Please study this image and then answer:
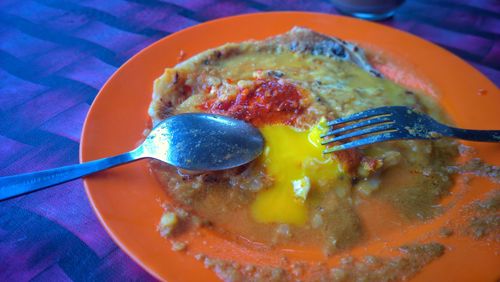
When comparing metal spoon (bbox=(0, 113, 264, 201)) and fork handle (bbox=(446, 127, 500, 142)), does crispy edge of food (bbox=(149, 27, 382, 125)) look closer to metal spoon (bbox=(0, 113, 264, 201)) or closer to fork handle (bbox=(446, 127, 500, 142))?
metal spoon (bbox=(0, 113, 264, 201))

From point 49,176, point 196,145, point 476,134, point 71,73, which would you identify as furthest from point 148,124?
point 476,134

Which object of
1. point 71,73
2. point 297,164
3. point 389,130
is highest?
point 389,130

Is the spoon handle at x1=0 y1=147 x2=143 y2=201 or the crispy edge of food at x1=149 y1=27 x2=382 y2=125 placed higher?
the crispy edge of food at x1=149 y1=27 x2=382 y2=125

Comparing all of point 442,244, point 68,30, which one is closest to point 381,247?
point 442,244

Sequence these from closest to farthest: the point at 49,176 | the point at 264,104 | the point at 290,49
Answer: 1. the point at 49,176
2. the point at 264,104
3. the point at 290,49

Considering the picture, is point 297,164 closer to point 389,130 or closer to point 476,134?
point 389,130

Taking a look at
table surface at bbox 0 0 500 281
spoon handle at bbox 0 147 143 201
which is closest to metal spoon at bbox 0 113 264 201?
spoon handle at bbox 0 147 143 201
